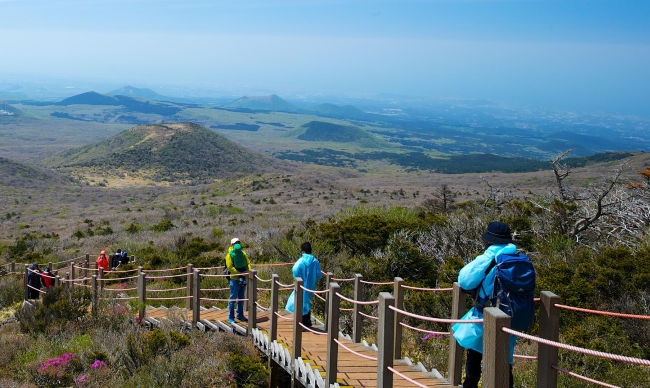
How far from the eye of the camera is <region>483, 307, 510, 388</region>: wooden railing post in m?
2.90

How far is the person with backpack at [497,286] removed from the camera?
361 centimetres

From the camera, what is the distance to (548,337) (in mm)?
3461

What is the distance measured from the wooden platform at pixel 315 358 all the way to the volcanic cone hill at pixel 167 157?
66.0 metres

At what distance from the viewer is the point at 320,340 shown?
6.77m

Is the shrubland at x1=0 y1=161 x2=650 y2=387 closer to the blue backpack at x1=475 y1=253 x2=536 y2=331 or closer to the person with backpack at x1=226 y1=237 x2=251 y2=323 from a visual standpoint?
the person with backpack at x1=226 y1=237 x2=251 y2=323

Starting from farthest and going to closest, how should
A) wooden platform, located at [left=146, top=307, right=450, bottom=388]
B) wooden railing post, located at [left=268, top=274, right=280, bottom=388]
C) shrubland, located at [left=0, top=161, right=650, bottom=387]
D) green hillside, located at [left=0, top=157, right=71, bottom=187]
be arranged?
green hillside, located at [left=0, top=157, right=71, bottom=187], wooden railing post, located at [left=268, top=274, right=280, bottom=388], shrubland, located at [left=0, top=161, right=650, bottom=387], wooden platform, located at [left=146, top=307, right=450, bottom=388]

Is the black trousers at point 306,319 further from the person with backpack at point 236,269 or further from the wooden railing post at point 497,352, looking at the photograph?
the wooden railing post at point 497,352

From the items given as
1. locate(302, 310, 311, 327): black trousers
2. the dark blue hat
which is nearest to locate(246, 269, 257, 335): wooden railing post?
locate(302, 310, 311, 327): black trousers

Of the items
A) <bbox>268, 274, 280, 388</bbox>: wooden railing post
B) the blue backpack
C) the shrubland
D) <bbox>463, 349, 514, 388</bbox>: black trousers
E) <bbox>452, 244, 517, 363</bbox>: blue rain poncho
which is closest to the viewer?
the blue backpack

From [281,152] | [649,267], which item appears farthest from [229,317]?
[281,152]

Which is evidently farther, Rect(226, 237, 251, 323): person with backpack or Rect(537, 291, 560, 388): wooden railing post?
Rect(226, 237, 251, 323): person with backpack

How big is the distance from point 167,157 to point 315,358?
7869 cm

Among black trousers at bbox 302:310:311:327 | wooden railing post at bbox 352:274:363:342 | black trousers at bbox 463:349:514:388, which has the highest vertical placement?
black trousers at bbox 463:349:514:388

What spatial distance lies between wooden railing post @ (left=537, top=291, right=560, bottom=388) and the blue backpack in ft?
0.45
